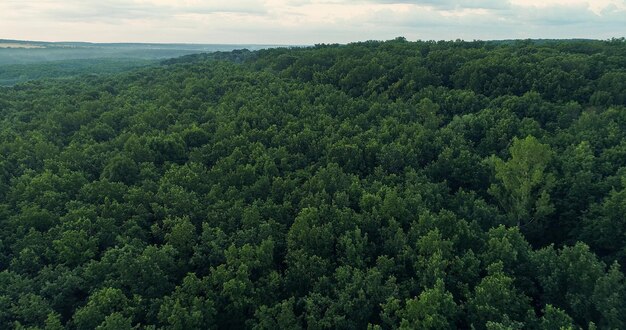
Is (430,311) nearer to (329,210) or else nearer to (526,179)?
(329,210)

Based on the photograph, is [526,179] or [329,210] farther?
[526,179]

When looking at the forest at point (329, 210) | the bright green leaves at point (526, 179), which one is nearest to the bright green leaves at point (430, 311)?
the forest at point (329, 210)

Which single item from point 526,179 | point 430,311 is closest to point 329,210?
point 430,311

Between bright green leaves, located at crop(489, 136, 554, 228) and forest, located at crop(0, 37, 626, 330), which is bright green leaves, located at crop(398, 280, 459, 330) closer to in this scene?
forest, located at crop(0, 37, 626, 330)

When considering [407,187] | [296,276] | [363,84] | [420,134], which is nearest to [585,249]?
[407,187]

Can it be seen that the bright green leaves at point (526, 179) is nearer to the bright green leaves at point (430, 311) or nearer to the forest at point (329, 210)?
the forest at point (329, 210)

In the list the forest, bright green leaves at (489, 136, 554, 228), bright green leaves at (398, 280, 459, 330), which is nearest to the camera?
bright green leaves at (398, 280, 459, 330)

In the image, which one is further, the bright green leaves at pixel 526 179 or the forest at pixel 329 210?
the bright green leaves at pixel 526 179

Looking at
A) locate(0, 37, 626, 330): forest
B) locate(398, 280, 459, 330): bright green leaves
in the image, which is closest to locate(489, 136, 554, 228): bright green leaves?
locate(0, 37, 626, 330): forest

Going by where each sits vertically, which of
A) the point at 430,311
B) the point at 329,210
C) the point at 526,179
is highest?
the point at 526,179
